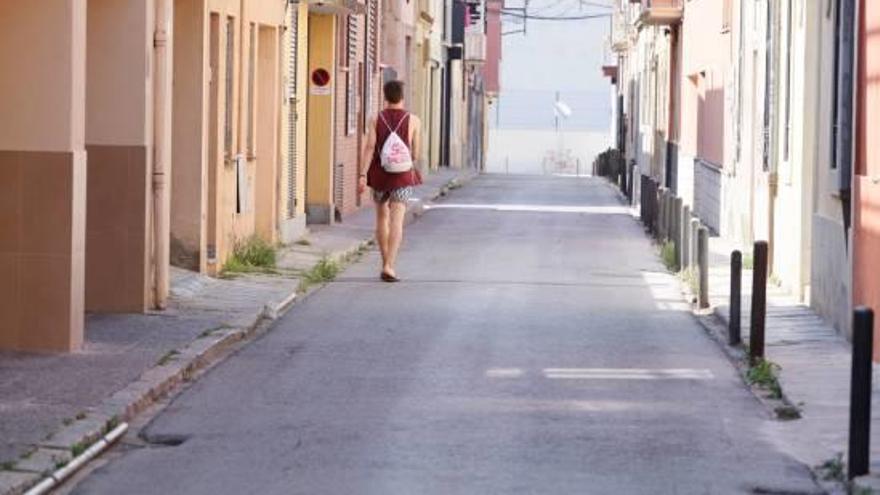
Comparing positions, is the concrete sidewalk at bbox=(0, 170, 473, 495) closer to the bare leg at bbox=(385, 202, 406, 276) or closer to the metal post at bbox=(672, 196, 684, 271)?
the bare leg at bbox=(385, 202, 406, 276)

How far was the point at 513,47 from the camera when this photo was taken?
87250mm

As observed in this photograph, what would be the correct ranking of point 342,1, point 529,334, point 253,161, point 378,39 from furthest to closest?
point 378,39 < point 342,1 < point 253,161 < point 529,334

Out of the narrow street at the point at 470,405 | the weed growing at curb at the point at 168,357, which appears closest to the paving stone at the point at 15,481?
the narrow street at the point at 470,405

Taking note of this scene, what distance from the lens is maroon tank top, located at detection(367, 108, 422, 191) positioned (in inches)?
818

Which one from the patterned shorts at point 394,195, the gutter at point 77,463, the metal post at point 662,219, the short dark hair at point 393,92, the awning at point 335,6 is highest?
the awning at point 335,6

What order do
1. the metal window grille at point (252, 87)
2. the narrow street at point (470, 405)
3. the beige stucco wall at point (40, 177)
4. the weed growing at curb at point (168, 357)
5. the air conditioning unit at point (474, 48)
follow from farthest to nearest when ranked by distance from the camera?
the air conditioning unit at point (474, 48) < the metal window grille at point (252, 87) < the beige stucco wall at point (40, 177) < the weed growing at curb at point (168, 357) < the narrow street at point (470, 405)

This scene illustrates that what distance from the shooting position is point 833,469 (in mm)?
10289

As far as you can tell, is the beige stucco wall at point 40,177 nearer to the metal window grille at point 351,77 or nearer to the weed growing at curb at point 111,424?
the weed growing at curb at point 111,424

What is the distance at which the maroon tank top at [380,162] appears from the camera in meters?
20.8

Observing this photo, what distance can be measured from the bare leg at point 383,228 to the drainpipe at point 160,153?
3822 mm

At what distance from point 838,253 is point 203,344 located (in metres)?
5.03

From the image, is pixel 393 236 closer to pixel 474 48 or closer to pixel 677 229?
pixel 677 229

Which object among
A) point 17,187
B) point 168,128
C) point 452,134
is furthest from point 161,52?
point 452,134

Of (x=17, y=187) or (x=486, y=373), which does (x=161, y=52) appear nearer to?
(x=17, y=187)
